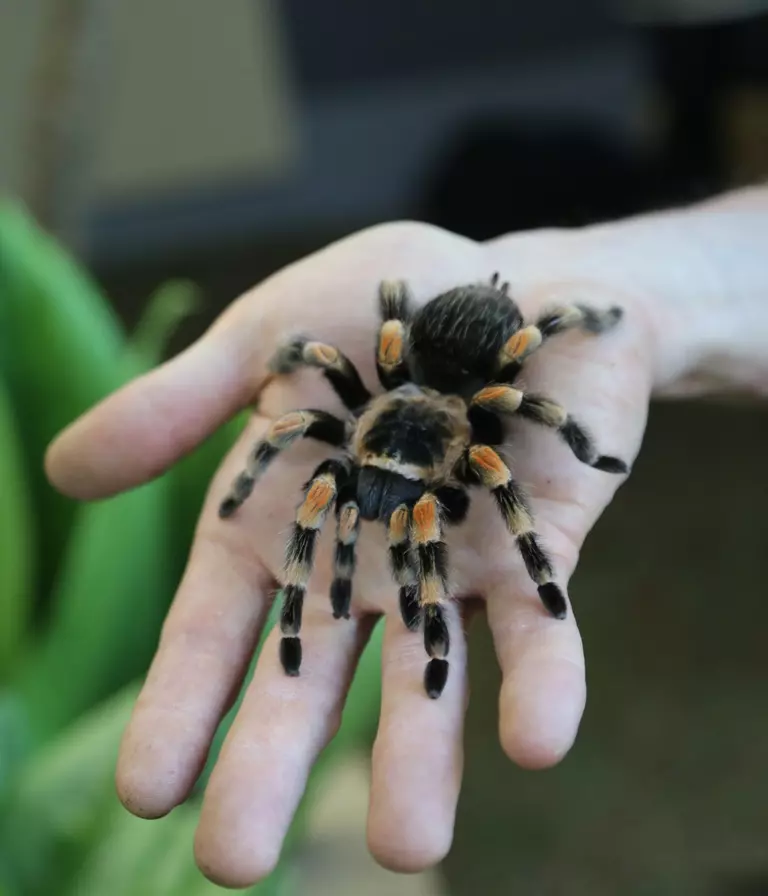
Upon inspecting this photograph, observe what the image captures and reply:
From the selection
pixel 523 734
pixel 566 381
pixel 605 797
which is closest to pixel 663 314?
pixel 566 381

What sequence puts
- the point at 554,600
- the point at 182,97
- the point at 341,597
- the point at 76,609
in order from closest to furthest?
the point at 554,600
the point at 341,597
the point at 76,609
the point at 182,97

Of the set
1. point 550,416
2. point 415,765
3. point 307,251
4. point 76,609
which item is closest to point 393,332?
point 550,416

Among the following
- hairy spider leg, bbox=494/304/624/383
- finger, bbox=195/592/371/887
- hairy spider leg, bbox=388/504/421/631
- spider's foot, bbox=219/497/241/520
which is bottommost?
finger, bbox=195/592/371/887

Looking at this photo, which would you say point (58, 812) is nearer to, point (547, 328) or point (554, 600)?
point (554, 600)

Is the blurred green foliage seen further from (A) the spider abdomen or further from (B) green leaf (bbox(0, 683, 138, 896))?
(A) the spider abdomen

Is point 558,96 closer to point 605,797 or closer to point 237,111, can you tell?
point 237,111

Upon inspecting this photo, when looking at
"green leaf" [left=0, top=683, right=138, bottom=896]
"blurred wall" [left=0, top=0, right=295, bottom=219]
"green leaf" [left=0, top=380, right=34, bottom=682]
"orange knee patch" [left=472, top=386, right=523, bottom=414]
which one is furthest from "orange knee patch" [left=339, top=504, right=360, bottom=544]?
"blurred wall" [left=0, top=0, right=295, bottom=219]
